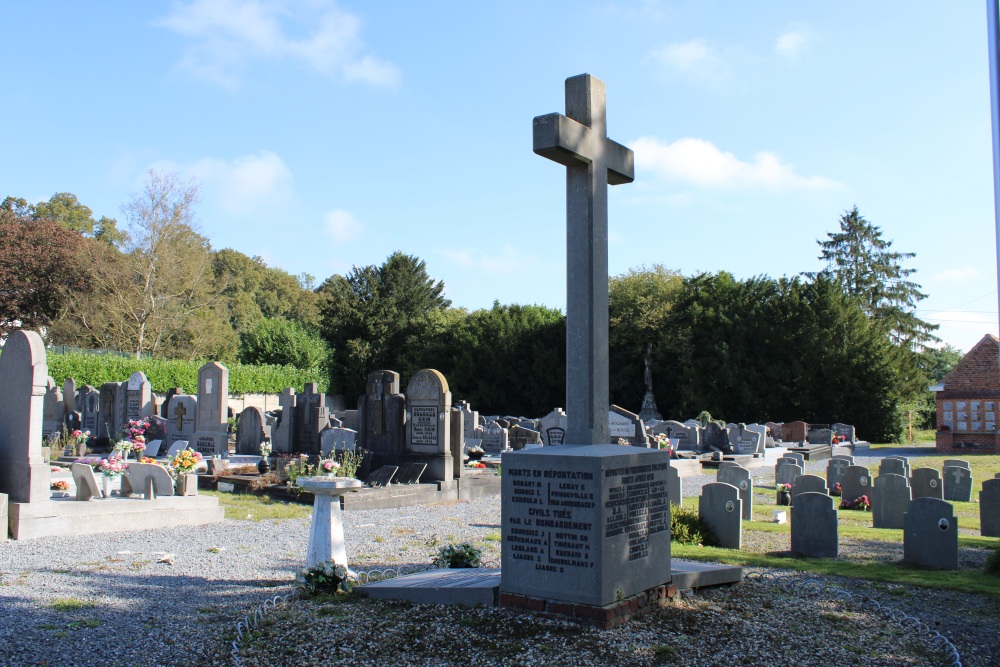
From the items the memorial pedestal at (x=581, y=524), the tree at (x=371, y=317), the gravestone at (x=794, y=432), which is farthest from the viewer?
the tree at (x=371, y=317)

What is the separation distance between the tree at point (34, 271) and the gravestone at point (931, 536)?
42700 mm

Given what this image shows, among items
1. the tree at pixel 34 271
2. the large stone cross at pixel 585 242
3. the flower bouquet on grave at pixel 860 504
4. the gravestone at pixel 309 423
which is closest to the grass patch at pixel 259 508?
the gravestone at pixel 309 423

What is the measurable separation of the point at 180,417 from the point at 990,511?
18.7 m

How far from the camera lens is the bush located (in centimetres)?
951

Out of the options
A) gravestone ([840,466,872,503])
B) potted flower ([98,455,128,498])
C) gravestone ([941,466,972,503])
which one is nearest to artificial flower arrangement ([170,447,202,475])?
potted flower ([98,455,128,498])

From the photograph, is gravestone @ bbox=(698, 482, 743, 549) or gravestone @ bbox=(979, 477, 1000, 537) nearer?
gravestone @ bbox=(698, 482, 743, 549)

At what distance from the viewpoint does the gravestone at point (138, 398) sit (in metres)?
23.0

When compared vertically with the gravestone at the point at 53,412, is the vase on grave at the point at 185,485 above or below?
below

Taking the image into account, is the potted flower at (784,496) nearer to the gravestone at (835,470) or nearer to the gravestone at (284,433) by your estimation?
the gravestone at (835,470)

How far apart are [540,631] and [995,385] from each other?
32246 millimetres

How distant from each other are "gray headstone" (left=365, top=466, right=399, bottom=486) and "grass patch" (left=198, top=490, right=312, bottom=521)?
5.48 feet

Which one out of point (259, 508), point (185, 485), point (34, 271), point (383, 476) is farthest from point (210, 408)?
point (34, 271)

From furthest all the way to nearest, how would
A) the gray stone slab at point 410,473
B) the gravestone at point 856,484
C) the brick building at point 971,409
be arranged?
the brick building at point 971,409 < the gray stone slab at point 410,473 < the gravestone at point 856,484

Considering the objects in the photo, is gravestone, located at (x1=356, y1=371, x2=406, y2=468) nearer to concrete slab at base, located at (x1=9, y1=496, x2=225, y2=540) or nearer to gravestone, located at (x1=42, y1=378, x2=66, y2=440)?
concrete slab at base, located at (x1=9, y1=496, x2=225, y2=540)
